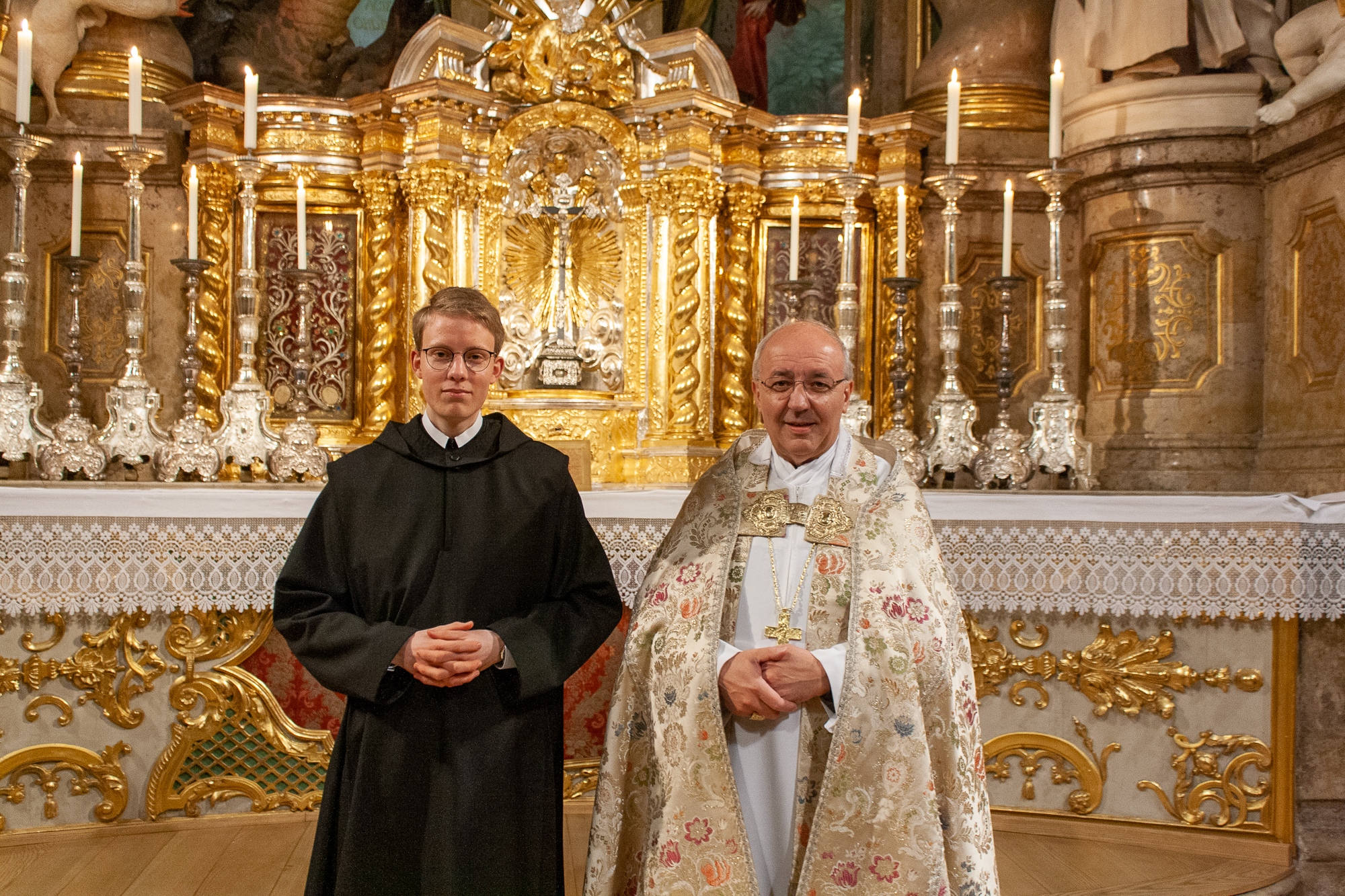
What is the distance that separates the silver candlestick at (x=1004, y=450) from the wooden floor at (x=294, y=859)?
130cm

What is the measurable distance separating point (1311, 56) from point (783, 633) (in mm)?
3916

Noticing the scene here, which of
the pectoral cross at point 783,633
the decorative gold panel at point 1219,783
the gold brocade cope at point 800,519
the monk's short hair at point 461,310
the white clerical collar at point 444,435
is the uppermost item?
the monk's short hair at point 461,310

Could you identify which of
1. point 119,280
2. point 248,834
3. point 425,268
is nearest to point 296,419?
point 425,268

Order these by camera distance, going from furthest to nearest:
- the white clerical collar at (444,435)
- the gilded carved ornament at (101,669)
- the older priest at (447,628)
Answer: the gilded carved ornament at (101,669) < the white clerical collar at (444,435) < the older priest at (447,628)

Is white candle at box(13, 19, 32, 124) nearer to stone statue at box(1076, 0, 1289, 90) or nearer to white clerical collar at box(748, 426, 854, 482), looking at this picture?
white clerical collar at box(748, 426, 854, 482)

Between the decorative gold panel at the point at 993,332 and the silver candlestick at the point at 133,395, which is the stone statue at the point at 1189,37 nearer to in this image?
the decorative gold panel at the point at 993,332

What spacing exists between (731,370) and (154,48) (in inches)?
122

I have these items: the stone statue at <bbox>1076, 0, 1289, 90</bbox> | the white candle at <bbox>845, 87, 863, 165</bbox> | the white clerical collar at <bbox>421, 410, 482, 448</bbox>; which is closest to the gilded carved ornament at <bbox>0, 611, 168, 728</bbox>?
the white clerical collar at <bbox>421, 410, 482, 448</bbox>

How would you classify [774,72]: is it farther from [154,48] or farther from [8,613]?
[8,613]

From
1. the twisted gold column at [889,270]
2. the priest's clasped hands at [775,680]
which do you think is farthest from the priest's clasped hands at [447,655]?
the twisted gold column at [889,270]

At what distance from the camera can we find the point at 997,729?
13.0 feet

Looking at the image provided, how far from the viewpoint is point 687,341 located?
197 inches

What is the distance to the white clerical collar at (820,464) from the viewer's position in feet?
7.97

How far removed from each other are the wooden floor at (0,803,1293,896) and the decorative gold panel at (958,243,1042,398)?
218 centimetres
